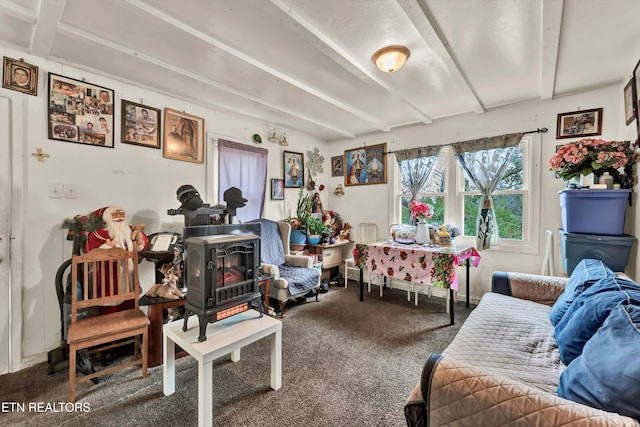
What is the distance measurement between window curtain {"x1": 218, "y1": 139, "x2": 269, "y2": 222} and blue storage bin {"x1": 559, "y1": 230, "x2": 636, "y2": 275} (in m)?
3.34

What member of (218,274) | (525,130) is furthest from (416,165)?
(218,274)

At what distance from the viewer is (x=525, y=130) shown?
3.08m

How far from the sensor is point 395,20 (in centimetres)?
172

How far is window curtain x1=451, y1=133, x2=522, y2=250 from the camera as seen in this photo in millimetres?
3182

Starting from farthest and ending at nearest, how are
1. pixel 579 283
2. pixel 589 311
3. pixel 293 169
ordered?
pixel 293 169 → pixel 579 283 → pixel 589 311

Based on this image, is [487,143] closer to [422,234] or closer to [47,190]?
[422,234]

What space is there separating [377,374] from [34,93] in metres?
3.42

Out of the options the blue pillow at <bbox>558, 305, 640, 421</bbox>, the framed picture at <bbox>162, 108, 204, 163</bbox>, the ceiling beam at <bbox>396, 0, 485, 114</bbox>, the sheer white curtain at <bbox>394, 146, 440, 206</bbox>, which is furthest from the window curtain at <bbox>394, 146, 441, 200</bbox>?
the blue pillow at <bbox>558, 305, 640, 421</bbox>

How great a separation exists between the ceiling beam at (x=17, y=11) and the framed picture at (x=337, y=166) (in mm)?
3705

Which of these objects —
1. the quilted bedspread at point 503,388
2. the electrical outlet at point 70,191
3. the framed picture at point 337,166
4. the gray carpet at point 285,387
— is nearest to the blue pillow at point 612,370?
the quilted bedspread at point 503,388

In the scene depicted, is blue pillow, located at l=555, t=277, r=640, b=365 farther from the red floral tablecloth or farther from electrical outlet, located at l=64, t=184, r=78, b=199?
electrical outlet, located at l=64, t=184, r=78, b=199

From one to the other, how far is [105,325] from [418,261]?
2789 mm

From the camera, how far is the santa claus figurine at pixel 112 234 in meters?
2.18

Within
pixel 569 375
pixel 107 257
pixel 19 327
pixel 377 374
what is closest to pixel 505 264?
pixel 377 374
